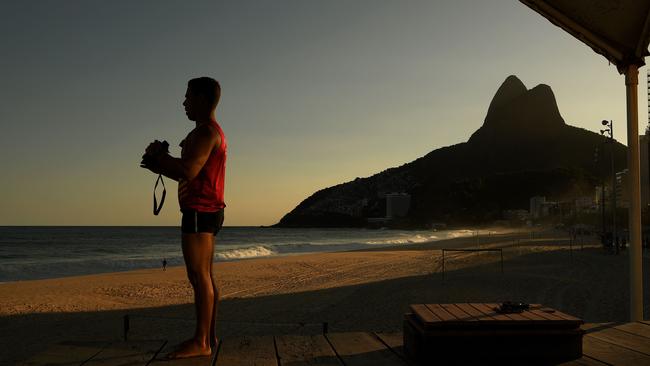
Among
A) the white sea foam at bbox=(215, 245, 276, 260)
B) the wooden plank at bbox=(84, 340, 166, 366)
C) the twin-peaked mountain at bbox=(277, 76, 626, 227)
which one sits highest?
the twin-peaked mountain at bbox=(277, 76, 626, 227)

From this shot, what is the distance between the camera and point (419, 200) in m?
163

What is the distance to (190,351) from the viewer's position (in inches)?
146

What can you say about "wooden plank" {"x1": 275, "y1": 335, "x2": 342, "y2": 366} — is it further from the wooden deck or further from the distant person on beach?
the distant person on beach

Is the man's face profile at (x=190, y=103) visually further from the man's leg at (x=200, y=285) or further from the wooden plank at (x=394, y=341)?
the wooden plank at (x=394, y=341)

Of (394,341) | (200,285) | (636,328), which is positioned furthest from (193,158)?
(636,328)

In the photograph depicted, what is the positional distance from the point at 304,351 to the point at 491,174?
165766mm

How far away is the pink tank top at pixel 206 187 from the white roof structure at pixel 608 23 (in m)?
3.23

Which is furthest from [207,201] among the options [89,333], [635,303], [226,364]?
[89,333]

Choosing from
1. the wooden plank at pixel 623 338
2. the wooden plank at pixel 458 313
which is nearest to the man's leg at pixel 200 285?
the wooden plank at pixel 458 313

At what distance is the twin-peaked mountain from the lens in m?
144

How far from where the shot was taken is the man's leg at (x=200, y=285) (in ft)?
12.1

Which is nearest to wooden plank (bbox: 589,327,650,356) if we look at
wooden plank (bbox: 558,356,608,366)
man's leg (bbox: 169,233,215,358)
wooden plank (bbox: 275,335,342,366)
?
wooden plank (bbox: 558,356,608,366)

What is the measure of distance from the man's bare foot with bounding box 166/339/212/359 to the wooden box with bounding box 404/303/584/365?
4.63 ft

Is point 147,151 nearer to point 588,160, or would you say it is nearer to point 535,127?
point 588,160
